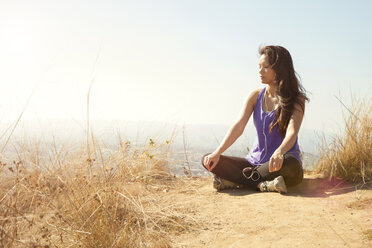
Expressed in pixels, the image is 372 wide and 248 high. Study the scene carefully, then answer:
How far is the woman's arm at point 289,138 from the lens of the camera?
9.19 feet

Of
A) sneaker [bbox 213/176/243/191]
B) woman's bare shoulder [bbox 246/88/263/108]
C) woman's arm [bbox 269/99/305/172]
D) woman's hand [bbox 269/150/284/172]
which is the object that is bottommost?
sneaker [bbox 213/176/243/191]

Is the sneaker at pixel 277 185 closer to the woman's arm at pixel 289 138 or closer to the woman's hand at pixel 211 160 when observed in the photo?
the woman's arm at pixel 289 138

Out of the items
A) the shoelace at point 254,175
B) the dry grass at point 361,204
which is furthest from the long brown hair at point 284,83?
the dry grass at point 361,204

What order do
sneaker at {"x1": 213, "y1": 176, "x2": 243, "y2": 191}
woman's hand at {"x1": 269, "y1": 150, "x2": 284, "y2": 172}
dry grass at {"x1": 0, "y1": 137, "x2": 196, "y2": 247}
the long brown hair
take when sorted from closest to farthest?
dry grass at {"x1": 0, "y1": 137, "x2": 196, "y2": 247}
woman's hand at {"x1": 269, "y1": 150, "x2": 284, "y2": 172}
the long brown hair
sneaker at {"x1": 213, "y1": 176, "x2": 243, "y2": 191}

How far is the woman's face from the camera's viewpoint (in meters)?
3.26

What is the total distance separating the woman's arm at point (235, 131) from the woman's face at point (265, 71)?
0.95 ft

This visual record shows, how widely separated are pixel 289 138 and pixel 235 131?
0.60 meters

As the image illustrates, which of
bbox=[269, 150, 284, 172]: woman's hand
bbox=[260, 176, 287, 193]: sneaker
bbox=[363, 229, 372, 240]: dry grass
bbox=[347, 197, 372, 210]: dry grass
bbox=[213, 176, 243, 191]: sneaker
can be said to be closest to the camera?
bbox=[363, 229, 372, 240]: dry grass

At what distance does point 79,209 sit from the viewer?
1.77 meters

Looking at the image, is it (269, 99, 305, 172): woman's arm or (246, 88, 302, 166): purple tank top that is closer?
(269, 99, 305, 172): woman's arm

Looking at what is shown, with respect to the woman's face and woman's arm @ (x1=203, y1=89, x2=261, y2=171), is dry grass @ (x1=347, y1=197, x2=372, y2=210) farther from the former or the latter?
the woman's face

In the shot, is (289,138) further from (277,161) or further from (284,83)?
(284,83)

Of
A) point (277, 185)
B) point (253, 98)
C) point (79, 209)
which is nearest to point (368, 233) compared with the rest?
point (277, 185)

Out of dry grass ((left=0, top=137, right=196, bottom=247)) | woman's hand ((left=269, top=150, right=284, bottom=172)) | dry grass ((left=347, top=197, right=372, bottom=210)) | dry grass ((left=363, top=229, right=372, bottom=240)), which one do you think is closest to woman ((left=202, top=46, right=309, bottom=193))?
woman's hand ((left=269, top=150, right=284, bottom=172))
